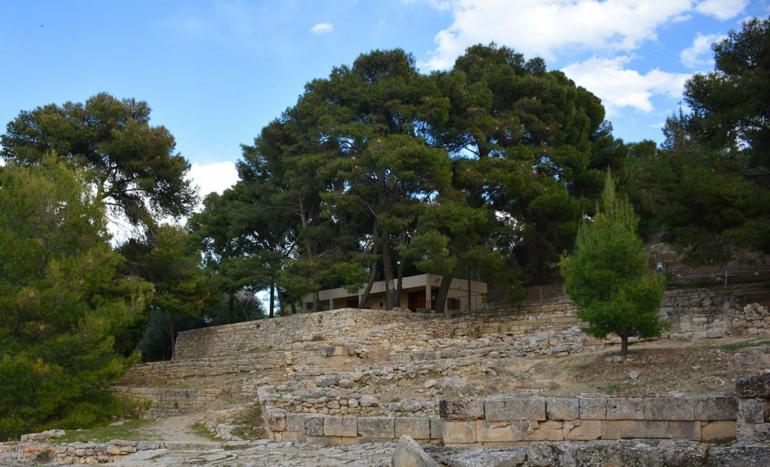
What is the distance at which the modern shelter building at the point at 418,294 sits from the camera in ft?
99.9

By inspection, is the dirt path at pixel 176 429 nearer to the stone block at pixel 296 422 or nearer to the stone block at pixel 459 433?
the stone block at pixel 296 422

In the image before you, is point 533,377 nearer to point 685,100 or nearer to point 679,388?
point 679,388

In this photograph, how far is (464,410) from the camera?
1053cm

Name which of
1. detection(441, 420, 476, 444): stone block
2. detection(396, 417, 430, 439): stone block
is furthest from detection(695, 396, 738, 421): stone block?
detection(396, 417, 430, 439): stone block

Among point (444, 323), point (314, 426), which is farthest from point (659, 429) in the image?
point (444, 323)

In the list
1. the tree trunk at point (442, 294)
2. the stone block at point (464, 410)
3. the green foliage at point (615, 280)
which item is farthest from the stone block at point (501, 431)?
the tree trunk at point (442, 294)

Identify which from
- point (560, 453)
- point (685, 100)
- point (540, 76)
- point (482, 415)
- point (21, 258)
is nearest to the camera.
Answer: point (560, 453)

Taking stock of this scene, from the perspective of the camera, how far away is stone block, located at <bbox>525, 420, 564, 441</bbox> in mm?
10320

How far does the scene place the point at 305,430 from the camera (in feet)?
39.4

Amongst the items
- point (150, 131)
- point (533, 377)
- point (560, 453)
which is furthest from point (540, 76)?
point (560, 453)

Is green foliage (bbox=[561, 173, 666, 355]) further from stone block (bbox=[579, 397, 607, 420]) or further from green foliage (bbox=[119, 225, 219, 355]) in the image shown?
green foliage (bbox=[119, 225, 219, 355])

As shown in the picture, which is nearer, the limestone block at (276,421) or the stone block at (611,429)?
the stone block at (611,429)

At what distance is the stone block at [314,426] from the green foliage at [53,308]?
8380 mm

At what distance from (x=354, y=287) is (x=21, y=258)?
11.0 m
